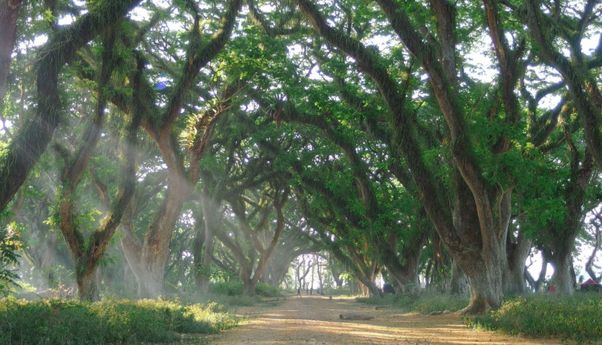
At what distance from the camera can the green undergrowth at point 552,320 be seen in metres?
10.8

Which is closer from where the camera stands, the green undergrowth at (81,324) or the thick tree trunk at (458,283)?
the green undergrowth at (81,324)

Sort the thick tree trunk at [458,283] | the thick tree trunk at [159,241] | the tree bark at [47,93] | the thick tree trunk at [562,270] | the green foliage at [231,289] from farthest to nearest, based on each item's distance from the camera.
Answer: the green foliage at [231,289], the thick tree trunk at [458,283], the thick tree trunk at [562,270], the thick tree trunk at [159,241], the tree bark at [47,93]

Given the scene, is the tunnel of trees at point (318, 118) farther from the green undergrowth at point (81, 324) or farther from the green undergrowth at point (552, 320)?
the green undergrowth at point (552, 320)

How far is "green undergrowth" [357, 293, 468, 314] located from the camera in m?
19.3

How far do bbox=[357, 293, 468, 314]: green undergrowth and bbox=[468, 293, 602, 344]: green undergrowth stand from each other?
5.18 meters

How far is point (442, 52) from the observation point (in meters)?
17.0

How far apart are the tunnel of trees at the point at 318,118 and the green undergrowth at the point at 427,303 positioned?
101cm

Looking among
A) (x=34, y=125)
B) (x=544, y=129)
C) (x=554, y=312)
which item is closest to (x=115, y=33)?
(x=34, y=125)

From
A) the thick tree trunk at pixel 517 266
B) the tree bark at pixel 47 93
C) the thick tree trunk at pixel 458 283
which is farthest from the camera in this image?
the thick tree trunk at pixel 458 283

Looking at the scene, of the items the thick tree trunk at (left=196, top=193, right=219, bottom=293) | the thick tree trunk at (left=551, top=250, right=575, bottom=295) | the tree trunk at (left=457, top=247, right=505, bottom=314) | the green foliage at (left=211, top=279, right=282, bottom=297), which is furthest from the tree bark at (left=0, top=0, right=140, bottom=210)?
the green foliage at (left=211, top=279, right=282, bottom=297)

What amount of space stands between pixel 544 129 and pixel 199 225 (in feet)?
56.4

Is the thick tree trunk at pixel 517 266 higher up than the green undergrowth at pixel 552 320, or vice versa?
the thick tree trunk at pixel 517 266

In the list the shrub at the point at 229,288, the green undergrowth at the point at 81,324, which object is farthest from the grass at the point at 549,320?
the shrub at the point at 229,288

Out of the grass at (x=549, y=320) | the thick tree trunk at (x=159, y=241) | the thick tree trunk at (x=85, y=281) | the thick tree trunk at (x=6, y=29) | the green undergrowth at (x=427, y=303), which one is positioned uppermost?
the thick tree trunk at (x=6, y=29)
